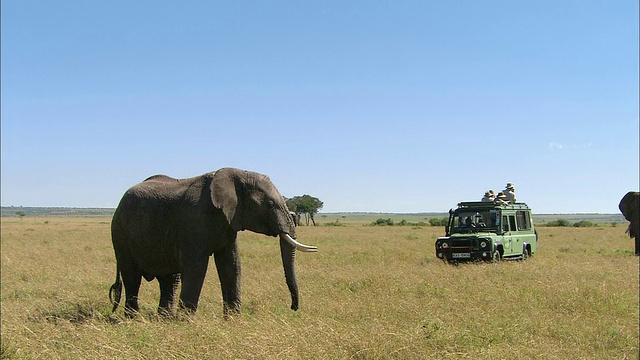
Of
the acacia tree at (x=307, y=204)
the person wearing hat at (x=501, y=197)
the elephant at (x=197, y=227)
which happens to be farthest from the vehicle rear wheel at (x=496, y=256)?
the acacia tree at (x=307, y=204)

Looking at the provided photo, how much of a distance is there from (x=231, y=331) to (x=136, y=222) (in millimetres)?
3111

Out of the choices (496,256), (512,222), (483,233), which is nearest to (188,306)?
(496,256)

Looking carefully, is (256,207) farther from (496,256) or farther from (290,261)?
(496,256)

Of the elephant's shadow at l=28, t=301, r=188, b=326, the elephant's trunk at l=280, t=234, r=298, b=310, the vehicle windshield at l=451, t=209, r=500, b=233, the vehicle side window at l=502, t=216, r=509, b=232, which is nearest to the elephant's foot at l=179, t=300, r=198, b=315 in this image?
the elephant's shadow at l=28, t=301, r=188, b=326

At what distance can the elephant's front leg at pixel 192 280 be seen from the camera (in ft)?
30.1

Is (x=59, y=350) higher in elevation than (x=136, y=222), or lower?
lower

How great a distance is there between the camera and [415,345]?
22.8 feet

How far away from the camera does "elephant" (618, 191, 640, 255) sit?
244 cm

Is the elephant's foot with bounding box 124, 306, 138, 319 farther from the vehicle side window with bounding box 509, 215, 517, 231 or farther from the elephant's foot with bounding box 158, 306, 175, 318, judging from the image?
the vehicle side window with bounding box 509, 215, 517, 231

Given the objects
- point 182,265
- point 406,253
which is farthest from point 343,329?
point 406,253

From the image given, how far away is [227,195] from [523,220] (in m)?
13.1

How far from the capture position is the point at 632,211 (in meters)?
2.58

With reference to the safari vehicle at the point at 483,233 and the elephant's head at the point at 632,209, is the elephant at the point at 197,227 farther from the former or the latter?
the safari vehicle at the point at 483,233

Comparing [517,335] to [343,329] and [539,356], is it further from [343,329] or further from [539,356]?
[343,329]
